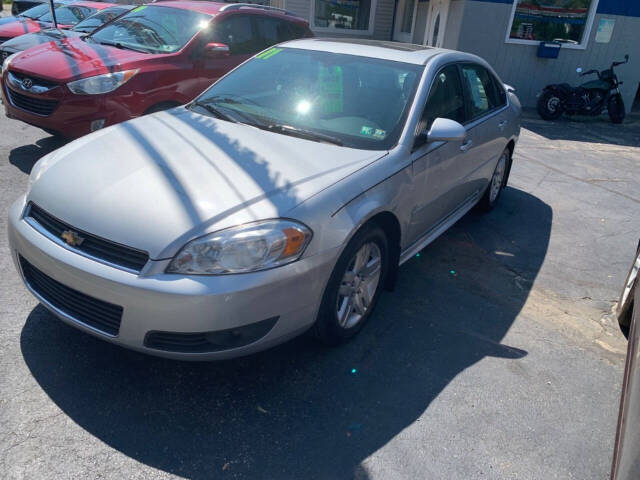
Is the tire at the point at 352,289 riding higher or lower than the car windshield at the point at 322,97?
lower

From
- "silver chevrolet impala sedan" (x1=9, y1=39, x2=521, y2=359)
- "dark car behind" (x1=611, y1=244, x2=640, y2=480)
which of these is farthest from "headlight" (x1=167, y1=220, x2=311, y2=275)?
"dark car behind" (x1=611, y1=244, x2=640, y2=480)

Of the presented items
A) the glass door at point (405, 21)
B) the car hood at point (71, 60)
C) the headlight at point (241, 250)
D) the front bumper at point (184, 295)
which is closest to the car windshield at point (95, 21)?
the car hood at point (71, 60)

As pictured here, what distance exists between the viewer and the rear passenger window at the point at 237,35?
21.4ft

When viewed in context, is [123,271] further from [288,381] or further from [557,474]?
[557,474]

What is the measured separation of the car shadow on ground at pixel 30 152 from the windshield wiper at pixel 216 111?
2.57 metres

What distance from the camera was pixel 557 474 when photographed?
2.50 metres

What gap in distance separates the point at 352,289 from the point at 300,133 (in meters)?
1.03

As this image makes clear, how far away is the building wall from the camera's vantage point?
11.9m

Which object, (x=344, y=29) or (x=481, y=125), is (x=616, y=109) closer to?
(x=344, y=29)

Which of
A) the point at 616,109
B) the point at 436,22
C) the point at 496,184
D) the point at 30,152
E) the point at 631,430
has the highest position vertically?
the point at 436,22

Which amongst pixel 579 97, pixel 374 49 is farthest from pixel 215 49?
pixel 579 97

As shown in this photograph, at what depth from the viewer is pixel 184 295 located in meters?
2.33

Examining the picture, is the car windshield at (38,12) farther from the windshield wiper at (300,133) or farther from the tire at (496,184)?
the windshield wiper at (300,133)

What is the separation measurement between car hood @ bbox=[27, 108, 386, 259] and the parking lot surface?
220 millimetres
